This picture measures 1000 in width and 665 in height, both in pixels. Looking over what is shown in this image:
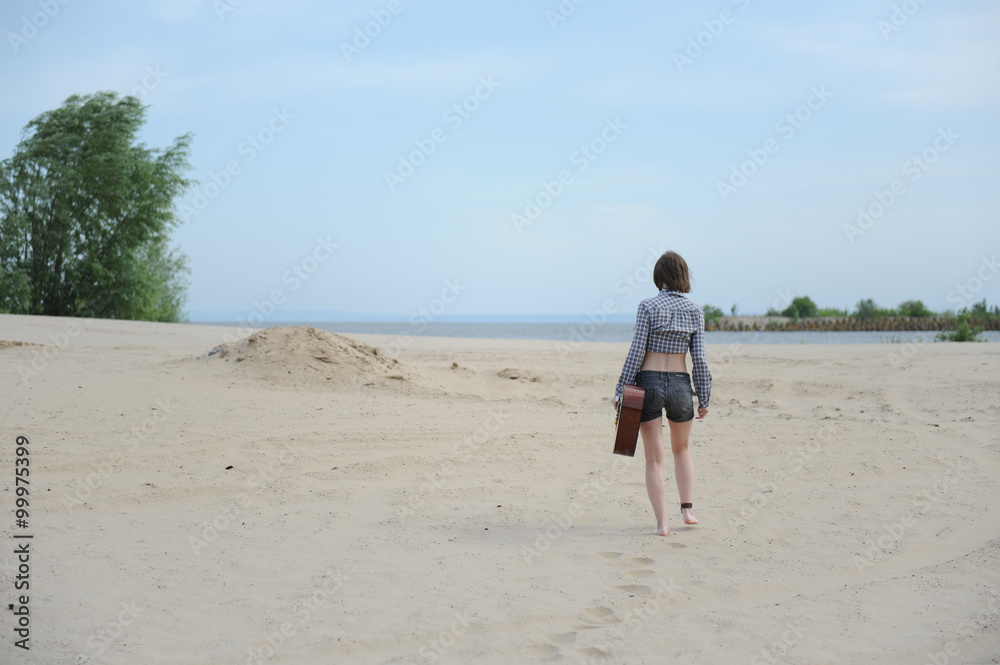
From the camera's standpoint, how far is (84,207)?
89.1ft

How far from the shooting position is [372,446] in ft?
24.4

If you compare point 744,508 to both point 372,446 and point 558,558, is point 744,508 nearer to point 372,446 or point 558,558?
point 558,558

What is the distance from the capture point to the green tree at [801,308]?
51594mm

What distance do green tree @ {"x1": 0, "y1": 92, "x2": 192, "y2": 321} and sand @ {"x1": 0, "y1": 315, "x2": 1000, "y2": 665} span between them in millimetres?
18730

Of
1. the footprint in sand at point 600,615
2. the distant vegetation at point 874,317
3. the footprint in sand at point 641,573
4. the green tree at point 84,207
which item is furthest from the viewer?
the distant vegetation at point 874,317

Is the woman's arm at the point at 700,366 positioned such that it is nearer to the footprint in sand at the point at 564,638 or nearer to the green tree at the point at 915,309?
the footprint in sand at the point at 564,638

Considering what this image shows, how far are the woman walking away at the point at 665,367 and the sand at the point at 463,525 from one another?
0.56 m

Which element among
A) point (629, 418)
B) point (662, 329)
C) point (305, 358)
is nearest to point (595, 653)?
point (629, 418)

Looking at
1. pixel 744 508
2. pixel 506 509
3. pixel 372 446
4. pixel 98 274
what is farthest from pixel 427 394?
pixel 98 274

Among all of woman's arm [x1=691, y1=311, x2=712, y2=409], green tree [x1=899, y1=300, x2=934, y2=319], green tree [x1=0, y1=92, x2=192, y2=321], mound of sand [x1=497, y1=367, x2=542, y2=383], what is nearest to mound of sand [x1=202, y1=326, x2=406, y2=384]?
mound of sand [x1=497, y1=367, x2=542, y2=383]

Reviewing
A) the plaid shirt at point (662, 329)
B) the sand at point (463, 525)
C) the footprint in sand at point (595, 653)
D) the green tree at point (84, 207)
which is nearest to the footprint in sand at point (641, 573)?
the sand at point (463, 525)

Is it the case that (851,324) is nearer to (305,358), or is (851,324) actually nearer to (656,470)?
(305,358)

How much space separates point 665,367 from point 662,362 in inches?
Answer: 1.6

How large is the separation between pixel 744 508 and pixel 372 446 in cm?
370
